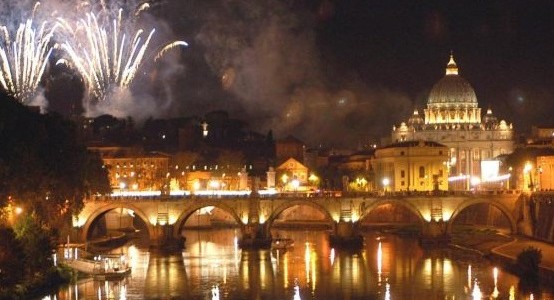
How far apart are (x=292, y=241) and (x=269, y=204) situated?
9.34 feet

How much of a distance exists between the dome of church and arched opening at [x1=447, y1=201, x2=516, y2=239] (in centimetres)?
4550

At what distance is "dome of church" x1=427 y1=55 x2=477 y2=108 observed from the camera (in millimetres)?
135500

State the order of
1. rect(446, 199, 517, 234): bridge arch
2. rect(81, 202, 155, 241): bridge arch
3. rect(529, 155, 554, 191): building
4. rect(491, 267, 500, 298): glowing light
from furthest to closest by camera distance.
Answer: rect(529, 155, 554, 191): building → rect(446, 199, 517, 234): bridge arch → rect(81, 202, 155, 241): bridge arch → rect(491, 267, 500, 298): glowing light

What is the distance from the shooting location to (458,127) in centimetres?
13412

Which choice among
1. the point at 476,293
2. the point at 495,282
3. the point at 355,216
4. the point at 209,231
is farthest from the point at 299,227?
the point at 476,293

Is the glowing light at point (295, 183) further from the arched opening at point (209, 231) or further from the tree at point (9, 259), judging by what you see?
the tree at point (9, 259)

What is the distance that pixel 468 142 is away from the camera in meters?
133

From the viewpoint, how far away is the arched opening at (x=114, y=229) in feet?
241

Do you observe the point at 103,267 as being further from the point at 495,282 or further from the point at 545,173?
the point at 545,173

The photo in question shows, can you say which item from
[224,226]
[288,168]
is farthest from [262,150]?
[224,226]

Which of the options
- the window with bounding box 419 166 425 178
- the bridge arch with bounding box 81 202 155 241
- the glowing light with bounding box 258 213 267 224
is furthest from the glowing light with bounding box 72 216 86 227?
the window with bounding box 419 166 425 178

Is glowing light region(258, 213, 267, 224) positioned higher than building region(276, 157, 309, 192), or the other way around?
building region(276, 157, 309, 192)

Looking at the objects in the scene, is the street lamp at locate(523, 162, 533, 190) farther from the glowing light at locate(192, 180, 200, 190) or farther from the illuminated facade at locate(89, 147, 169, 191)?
the illuminated facade at locate(89, 147, 169, 191)

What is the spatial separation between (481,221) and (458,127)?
46477mm
